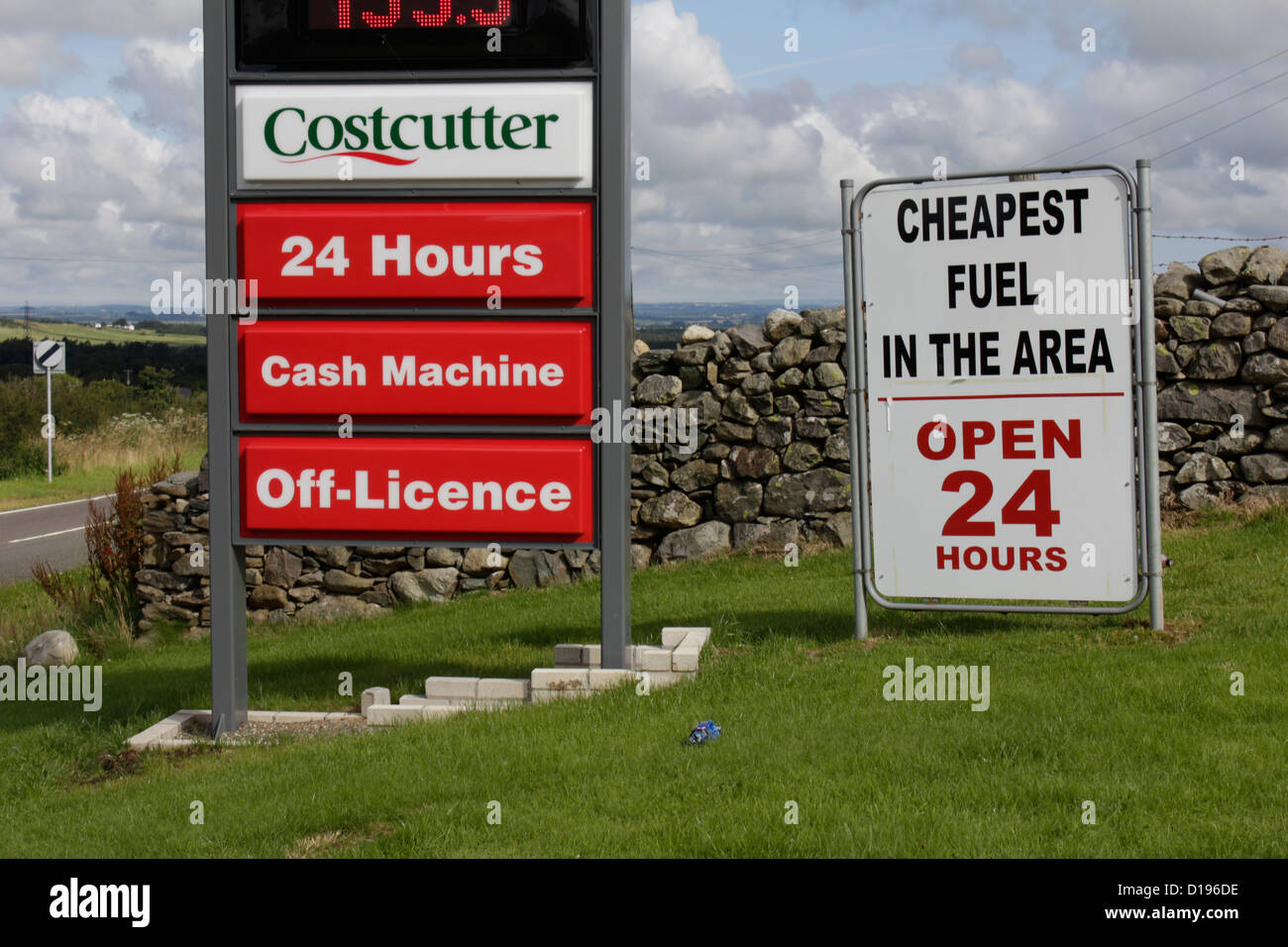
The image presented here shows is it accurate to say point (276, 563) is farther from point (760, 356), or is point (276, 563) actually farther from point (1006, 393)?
point (1006, 393)

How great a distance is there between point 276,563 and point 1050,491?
326 inches

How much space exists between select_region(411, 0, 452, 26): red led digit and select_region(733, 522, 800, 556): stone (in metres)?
6.43

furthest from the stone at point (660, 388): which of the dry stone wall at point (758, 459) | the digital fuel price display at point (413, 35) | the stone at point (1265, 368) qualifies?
the digital fuel price display at point (413, 35)

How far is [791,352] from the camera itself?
40.0 feet

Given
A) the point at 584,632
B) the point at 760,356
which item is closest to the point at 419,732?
the point at 584,632

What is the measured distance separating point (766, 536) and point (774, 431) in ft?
3.38

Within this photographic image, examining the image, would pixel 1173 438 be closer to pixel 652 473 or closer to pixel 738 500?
pixel 738 500

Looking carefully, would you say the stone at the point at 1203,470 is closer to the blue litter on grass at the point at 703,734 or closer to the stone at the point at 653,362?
the stone at the point at 653,362

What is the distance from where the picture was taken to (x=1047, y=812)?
4609mm

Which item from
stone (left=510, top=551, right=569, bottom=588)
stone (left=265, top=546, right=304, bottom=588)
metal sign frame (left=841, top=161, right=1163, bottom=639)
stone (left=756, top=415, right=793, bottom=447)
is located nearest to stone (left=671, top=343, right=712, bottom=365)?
stone (left=756, top=415, right=793, bottom=447)

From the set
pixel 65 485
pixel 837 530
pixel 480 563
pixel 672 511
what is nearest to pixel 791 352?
pixel 837 530

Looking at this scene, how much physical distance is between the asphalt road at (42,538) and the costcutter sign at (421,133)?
1260 cm

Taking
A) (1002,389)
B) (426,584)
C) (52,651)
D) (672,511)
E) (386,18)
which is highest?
(386,18)

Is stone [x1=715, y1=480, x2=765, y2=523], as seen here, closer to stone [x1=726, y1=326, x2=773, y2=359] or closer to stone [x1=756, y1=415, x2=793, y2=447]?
stone [x1=756, y1=415, x2=793, y2=447]
